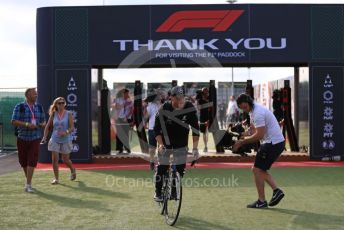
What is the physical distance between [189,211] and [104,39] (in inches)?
319

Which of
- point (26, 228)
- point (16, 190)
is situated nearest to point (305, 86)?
point (16, 190)

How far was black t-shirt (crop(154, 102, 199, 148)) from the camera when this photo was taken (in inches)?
304

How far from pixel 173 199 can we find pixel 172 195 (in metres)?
0.06

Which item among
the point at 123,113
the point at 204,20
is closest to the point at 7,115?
the point at 123,113

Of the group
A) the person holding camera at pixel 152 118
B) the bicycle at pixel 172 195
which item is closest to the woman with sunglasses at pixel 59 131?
the person holding camera at pixel 152 118

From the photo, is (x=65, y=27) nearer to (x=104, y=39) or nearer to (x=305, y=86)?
(x=104, y=39)

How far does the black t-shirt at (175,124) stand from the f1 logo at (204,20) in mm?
7750

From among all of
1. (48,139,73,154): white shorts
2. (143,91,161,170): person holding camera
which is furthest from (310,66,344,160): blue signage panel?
(48,139,73,154): white shorts

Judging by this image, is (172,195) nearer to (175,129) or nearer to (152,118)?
(175,129)

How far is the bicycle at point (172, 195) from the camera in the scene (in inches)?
285

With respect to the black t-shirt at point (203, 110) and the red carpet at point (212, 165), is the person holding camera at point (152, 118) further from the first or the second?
the black t-shirt at point (203, 110)

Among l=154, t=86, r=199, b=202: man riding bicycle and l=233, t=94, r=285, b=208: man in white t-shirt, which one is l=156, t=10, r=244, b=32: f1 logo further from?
l=154, t=86, r=199, b=202: man riding bicycle

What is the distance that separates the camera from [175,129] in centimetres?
789

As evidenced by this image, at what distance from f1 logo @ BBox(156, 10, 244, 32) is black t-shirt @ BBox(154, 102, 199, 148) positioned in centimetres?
775
